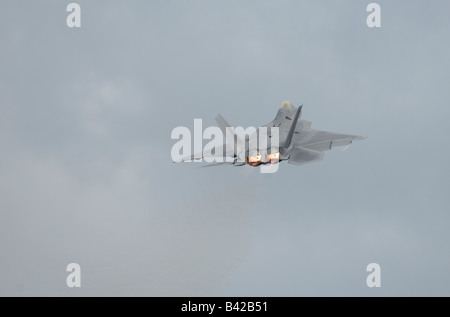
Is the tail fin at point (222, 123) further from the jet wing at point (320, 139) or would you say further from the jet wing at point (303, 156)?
the jet wing at point (320, 139)

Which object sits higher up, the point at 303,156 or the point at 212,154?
the point at 212,154

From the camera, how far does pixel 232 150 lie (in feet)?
245

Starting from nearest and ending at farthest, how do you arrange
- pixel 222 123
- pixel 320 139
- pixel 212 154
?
pixel 222 123 → pixel 320 139 → pixel 212 154

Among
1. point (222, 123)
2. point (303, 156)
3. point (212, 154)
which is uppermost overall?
point (222, 123)

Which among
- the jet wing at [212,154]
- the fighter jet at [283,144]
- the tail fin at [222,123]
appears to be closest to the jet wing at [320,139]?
the fighter jet at [283,144]

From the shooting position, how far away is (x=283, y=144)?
247 feet

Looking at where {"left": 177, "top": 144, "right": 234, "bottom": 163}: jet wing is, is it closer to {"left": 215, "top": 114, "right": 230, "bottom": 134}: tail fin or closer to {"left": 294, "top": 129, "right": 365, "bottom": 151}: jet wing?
{"left": 215, "top": 114, "right": 230, "bottom": 134}: tail fin

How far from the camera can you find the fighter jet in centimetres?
7319

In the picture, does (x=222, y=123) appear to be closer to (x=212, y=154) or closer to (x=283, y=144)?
(x=283, y=144)

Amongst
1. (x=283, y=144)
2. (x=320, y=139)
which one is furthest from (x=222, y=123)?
(x=320, y=139)

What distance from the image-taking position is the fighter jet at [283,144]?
7319cm

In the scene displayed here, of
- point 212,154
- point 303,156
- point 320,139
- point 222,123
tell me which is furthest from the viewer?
→ point 212,154
